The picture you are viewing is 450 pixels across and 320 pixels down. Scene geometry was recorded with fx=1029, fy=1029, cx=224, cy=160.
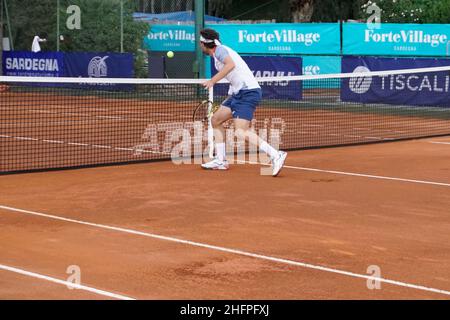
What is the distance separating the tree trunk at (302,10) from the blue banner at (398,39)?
10.7 m

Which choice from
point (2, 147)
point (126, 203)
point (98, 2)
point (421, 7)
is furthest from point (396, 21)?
point (126, 203)

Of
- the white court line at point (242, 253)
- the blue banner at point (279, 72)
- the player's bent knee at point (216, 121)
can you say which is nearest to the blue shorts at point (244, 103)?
the player's bent knee at point (216, 121)

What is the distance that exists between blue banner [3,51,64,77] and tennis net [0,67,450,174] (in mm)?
863

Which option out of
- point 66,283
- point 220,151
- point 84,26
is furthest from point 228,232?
point 84,26

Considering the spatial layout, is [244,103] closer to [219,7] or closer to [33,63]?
[33,63]

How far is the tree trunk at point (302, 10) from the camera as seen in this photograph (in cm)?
3916

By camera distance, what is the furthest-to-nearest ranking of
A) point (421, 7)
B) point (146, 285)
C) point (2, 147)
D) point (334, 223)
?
point (421, 7) < point (2, 147) < point (334, 223) < point (146, 285)

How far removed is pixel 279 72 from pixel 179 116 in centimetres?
567

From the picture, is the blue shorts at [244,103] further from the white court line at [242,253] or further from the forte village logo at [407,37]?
the forte village logo at [407,37]

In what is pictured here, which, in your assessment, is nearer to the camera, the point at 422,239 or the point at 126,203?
the point at 422,239

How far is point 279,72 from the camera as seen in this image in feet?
89.9

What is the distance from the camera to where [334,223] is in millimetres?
9977
